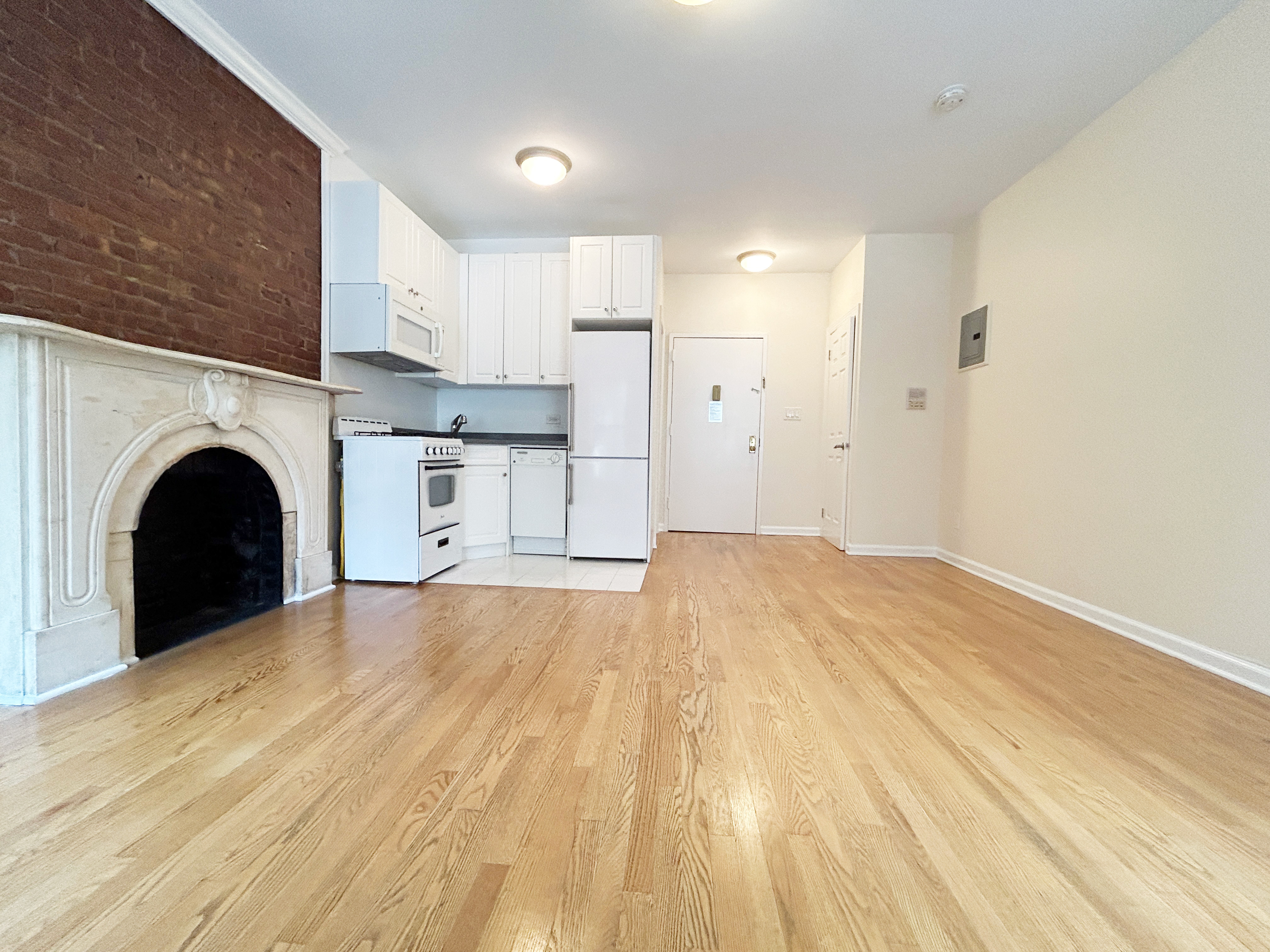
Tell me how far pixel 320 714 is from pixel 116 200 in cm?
208

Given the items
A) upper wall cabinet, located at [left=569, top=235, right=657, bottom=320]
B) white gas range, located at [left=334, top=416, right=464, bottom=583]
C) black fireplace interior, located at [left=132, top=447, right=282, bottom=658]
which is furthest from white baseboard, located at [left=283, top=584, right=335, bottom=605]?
upper wall cabinet, located at [left=569, top=235, right=657, bottom=320]

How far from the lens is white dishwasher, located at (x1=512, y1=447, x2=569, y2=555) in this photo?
13.2ft

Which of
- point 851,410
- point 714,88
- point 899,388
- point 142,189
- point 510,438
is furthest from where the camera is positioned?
point 510,438

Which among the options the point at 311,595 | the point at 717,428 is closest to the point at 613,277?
A: the point at 717,428

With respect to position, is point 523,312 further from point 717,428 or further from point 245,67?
point 717,428

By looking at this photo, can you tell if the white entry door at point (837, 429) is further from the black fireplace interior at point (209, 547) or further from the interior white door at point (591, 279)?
the black fireplace interior at point (209, 547)

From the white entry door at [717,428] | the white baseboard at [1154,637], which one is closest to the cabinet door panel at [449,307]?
the white entry door at [717,428]

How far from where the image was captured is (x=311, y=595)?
2.77 m

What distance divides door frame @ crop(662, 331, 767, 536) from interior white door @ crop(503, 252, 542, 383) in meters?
1.56

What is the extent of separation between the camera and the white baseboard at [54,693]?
1.56 m

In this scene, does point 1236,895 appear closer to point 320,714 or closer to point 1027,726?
point 1027,726

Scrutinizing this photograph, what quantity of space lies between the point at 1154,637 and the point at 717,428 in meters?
3.62

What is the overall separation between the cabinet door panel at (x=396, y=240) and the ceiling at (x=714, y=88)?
293 mm

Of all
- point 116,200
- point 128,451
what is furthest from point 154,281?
point 128,451
